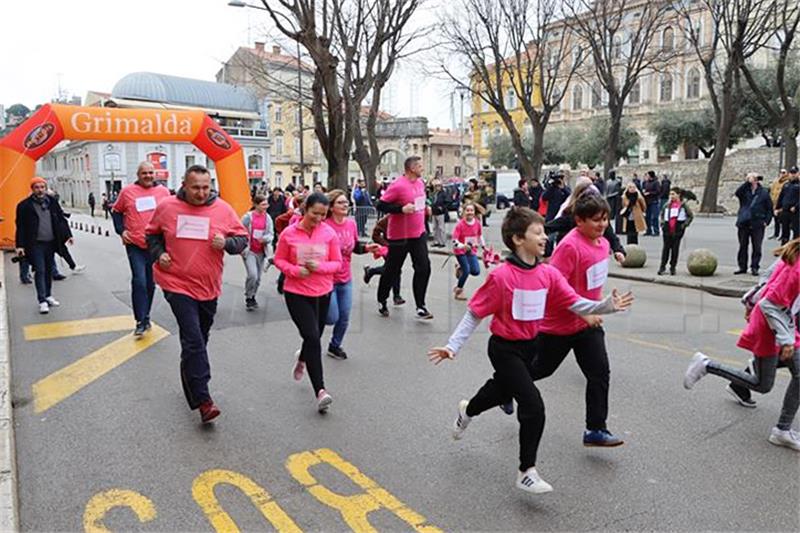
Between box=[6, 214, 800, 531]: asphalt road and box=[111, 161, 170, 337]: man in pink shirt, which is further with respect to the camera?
box=[111, 161, 170, 337]: man in pink shirt

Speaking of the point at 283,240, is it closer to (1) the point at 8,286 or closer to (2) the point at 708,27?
(1) the point at 8,286

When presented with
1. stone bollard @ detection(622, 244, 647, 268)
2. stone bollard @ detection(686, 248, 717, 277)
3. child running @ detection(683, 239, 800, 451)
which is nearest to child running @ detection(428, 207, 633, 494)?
child running @ detection(683, 239, 800, 451)

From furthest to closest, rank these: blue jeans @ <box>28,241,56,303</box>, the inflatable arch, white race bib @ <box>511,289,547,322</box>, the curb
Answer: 1. the inflatable arch
2. blue jeans @ <box>28,241,56,303</box>
3. white race bib @ <box>511,289,547,322</box>
4. the curb

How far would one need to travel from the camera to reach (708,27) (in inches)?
2186

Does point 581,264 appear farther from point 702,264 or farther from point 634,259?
point 634,259

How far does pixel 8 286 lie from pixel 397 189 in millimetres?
7991

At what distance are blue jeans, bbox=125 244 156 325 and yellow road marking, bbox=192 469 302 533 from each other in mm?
4140

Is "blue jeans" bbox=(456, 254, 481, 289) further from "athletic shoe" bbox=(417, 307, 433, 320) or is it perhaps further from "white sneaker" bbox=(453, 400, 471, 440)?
"white sneaker" bbox=(453, 400, 471, 440)

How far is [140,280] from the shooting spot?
7855mm

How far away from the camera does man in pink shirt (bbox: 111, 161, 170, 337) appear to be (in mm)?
7906

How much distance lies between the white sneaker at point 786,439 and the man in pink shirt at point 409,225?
184 inches

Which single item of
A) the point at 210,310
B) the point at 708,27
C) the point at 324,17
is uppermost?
the point at 708,27

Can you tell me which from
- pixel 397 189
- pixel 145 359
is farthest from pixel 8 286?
pixel 397 189

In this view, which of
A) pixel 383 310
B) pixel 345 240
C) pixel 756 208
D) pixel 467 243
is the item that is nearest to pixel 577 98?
pixel 756 208
